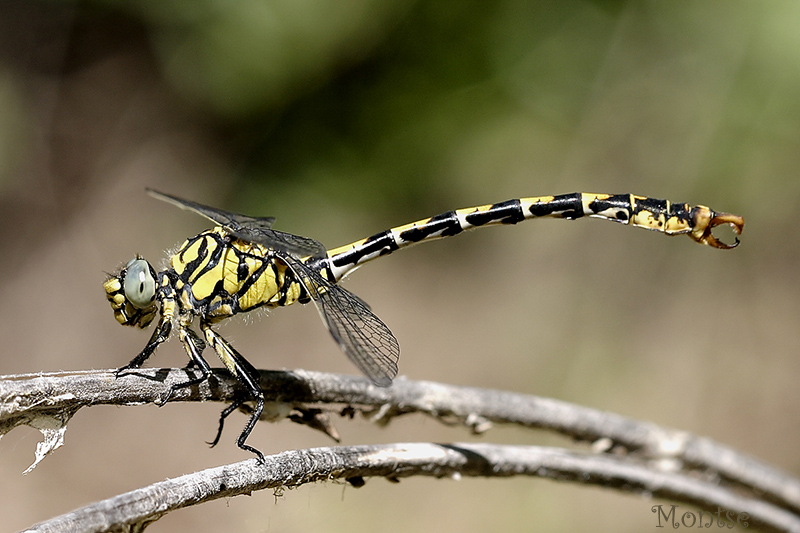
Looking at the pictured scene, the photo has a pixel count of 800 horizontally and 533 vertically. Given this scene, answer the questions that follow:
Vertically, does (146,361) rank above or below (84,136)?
below

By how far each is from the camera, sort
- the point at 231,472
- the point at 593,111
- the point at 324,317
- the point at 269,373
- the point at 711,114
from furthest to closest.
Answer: the point at 593,111 → the point at 711,114 → the point at 324,317 → the point at 269,373 → the point at 231,472

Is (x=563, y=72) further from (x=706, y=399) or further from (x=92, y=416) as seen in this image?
(x=92, y=416)

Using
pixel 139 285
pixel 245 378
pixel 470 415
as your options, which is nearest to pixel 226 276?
pixel 139 285

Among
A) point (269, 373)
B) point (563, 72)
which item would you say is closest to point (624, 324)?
point (563, 72)

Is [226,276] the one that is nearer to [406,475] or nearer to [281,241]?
[281,241]

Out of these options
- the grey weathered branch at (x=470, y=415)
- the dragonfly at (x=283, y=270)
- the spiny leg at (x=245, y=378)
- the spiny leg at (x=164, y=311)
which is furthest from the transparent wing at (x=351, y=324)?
the spiny leg at (x=164, y=311)

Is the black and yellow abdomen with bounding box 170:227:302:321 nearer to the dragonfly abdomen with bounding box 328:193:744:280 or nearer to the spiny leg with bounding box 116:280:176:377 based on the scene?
the spiny leg with bounding box 116:280:176:377
